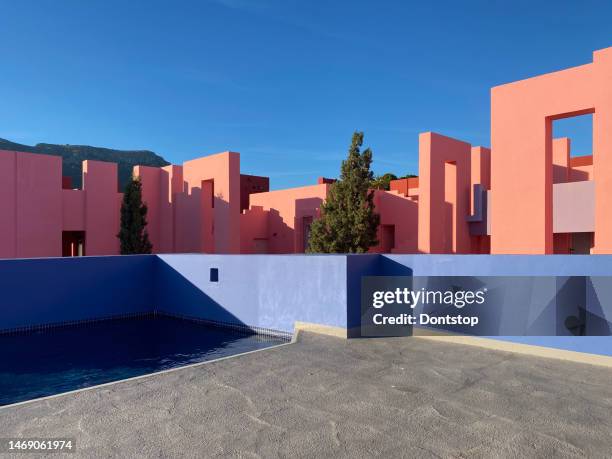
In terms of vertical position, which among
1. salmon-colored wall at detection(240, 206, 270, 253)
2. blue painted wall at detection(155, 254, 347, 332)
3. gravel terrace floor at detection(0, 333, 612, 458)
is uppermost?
salmon-colored wall at detection(240, 206, 270, 253)

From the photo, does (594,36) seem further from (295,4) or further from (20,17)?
(20,17)

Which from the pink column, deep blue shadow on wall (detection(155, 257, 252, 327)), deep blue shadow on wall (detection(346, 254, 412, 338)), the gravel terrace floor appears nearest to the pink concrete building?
the pink column

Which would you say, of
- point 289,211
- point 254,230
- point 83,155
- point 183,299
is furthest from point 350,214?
point 83,155

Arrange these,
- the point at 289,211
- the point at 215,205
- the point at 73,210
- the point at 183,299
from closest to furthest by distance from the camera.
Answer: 1. the point at 183,299
2. the point at 215,205
3. the point at 73,210
4. the point at 289,211

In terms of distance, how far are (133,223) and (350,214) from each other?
42.8 ft

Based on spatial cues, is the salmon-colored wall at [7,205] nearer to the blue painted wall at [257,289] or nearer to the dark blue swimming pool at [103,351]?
the dark blue swimming pool at [103,351]

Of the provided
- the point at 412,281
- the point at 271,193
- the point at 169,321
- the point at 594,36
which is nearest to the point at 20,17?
the point at 169,321

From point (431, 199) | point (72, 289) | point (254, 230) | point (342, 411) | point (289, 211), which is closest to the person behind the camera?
point (342, 411)

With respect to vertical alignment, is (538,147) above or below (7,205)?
above

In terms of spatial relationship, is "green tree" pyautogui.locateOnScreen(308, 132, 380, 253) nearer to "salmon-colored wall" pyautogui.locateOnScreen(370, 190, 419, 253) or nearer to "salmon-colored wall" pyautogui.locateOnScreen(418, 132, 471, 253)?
"salmon-colored wall" pyautogui.locateOnScreen(370, 190, 419, 253)

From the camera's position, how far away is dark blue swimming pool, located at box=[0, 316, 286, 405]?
827 centimetres

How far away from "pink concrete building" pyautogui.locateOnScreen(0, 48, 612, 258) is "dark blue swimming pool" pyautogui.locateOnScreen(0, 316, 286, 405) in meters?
8.05

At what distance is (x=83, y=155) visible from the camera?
113125mm

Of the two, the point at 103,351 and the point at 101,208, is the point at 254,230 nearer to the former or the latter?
the point at 101,208
